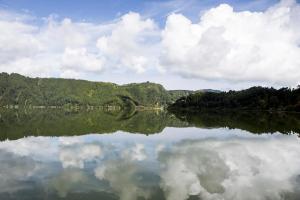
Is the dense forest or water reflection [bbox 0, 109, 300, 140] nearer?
water reflection [bbox 0, 109, 300, 140]

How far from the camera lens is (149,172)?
25.9 meters

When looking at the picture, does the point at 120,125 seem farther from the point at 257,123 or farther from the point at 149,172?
the point at 149,172

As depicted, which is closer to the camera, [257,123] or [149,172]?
[149,172]

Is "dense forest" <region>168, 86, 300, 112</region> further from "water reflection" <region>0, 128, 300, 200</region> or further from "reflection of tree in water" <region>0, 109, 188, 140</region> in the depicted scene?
"water reflection" <region>0, 128, 300, 200</region>

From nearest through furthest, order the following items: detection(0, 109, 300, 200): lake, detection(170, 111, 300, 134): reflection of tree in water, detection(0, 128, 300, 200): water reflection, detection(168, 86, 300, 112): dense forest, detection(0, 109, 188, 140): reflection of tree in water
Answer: detection(0, 109, 300, 200): lake
detection(0, 128, 300, 200): water reflection
detection(0, 109, 188, 140): reflection of tree in water
detection(170, 111, 300, 134): reflection of tree in water
detection(168, 86, 300, 112): dense forest

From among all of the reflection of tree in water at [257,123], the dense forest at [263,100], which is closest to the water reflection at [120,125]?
the reflection of tree in water at [257,123]

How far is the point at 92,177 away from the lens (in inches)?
939

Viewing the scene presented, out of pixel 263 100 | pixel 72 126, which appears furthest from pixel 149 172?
pixel 263 100

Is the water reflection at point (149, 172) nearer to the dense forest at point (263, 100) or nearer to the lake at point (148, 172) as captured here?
the lake at point (148, 172)

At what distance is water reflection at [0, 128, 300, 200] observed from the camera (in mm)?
20375

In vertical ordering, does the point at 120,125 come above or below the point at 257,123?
below

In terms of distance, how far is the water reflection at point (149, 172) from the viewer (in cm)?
2038

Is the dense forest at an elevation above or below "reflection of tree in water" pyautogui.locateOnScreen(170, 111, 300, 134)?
above

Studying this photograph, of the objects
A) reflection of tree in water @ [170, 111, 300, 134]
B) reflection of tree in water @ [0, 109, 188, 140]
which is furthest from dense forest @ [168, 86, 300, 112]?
reflection of tree in water @ [0, 109, 188, 140]
